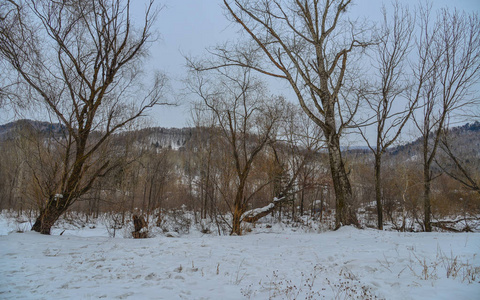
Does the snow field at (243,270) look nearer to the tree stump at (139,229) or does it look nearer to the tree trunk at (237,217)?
the tree trunk at (237,217)

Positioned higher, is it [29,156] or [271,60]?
[271,60]

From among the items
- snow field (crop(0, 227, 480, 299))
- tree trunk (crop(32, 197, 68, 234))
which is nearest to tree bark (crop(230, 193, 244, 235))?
snow field (crop(0, 227, 480, 299))

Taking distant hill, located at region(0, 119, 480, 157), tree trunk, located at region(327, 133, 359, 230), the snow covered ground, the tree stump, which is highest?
distant hill, located at region(0, 119, 480, 157)

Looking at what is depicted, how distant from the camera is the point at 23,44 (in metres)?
5.23

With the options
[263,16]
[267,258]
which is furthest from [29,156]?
[263,16]

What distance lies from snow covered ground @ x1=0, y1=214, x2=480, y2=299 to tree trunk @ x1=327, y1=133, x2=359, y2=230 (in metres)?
1.94

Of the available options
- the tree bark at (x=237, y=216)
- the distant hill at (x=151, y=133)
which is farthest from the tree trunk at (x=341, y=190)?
the distant hill at (x=151, y=133)

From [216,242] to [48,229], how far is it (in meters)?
5.91

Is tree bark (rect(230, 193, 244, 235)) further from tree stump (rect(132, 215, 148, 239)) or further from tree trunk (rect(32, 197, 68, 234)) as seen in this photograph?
tree trunk (rect(32, 197, 68, 234))

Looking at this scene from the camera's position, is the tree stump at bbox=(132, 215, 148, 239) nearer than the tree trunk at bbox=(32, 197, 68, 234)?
No

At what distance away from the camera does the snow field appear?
10.3 ft

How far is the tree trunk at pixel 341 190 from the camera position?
26.3 feet

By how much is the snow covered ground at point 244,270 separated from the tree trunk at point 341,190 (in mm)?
1939

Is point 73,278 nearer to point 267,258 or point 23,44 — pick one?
point 267,258
